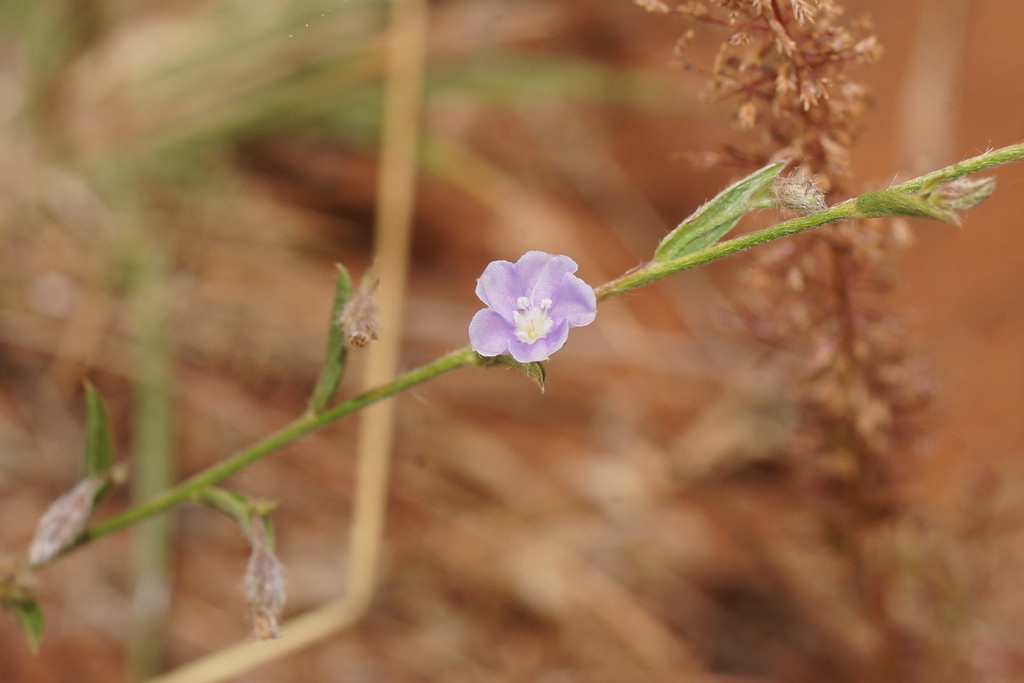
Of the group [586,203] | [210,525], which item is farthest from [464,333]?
[210,525]

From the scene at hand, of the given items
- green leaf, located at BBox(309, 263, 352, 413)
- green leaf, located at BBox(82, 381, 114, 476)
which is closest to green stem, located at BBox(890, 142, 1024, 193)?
green leaf, located at BBox(309, 263, 352, 413)

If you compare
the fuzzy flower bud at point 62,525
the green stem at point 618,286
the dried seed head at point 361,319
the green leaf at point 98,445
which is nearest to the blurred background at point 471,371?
the green leaf at point 98,445

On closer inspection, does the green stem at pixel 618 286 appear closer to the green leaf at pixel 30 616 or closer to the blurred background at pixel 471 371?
the green leaf at pixel 30 616

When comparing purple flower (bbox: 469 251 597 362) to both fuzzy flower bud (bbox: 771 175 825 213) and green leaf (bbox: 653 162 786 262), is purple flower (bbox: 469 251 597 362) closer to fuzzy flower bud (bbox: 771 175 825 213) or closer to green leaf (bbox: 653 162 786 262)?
green leaf (bbox: 653 162 786 262)

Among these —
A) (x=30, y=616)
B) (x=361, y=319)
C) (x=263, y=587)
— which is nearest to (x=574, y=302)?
(x=361, y=319)

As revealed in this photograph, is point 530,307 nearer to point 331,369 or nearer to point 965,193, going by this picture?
point 331,369

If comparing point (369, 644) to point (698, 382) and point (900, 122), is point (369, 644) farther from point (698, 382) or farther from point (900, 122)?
point (900, 122)
